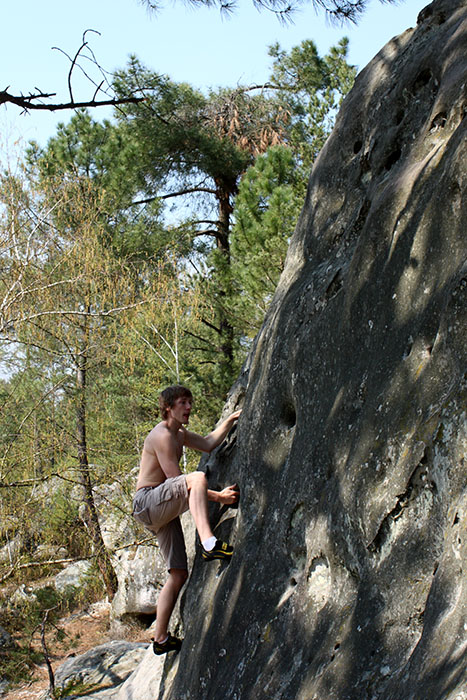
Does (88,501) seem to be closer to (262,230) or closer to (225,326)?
(225,326)

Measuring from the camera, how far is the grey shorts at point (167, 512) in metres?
4.97

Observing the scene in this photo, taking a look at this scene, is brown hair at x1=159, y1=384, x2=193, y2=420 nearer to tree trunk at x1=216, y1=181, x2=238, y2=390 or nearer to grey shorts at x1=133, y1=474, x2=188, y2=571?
grey shorts at x1=133, y1=474, x2=188, y2=571

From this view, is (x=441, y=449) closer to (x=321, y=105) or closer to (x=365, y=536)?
(x=365, y=536)

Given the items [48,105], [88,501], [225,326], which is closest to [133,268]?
[225,326]

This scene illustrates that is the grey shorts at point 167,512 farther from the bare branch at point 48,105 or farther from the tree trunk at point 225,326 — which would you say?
the tree trunk at point 225,326

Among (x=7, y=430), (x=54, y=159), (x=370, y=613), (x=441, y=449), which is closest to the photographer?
(x=441, y=449)

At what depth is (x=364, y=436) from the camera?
11.1 ft

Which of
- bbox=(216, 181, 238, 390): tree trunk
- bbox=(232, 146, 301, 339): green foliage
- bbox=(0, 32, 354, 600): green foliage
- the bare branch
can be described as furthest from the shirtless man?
bbox=(216, 181, 238, 390): tree trunk

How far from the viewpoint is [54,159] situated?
15773 millimetres

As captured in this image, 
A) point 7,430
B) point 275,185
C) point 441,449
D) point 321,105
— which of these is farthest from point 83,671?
point 321,105

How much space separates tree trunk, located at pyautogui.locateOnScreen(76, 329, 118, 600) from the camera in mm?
12477

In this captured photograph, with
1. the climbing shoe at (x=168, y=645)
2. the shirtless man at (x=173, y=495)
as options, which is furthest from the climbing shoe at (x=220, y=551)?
the climbing shoe at (x=168, y=645)

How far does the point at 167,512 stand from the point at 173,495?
0.59 feet

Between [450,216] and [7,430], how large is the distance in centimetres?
1129
